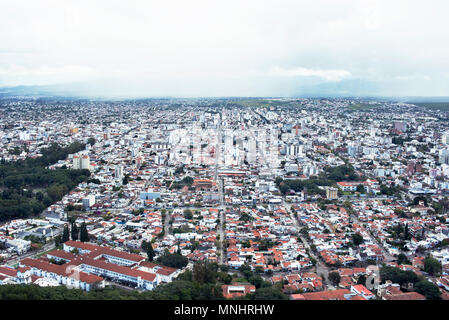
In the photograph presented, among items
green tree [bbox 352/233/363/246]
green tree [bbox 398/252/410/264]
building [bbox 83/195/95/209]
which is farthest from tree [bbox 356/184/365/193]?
building [bbox 83/195/95/209]

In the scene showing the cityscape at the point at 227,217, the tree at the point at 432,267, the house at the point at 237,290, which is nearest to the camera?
the house at the point at 237,290

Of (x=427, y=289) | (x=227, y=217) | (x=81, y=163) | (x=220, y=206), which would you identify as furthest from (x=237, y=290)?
(x=81, y=163)

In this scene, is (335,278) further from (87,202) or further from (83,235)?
(87,202)

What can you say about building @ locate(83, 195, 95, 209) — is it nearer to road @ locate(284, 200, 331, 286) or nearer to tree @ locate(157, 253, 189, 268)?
Answer: tree @ locate(157, 253, 189, 268)

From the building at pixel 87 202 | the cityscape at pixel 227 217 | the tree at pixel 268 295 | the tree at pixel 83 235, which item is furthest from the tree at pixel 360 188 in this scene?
the tree at pixel 83 235

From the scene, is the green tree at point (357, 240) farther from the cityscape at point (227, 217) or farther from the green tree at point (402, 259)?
the green tree at point (402, 259)
